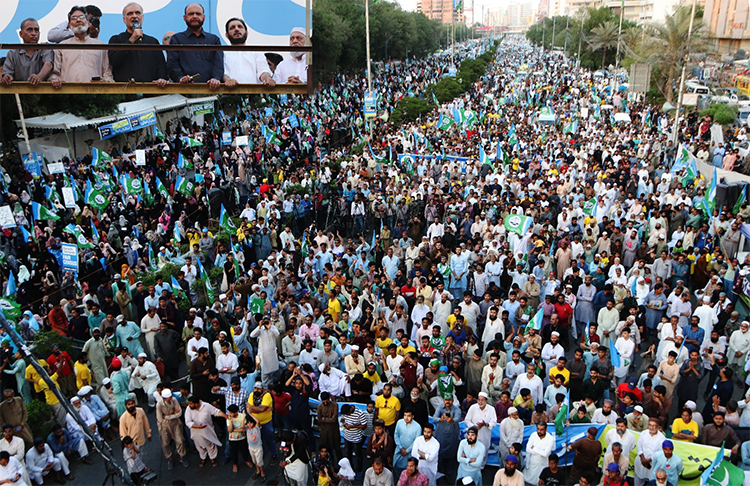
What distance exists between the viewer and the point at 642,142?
21.4 meters

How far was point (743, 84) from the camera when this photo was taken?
37.8 meters

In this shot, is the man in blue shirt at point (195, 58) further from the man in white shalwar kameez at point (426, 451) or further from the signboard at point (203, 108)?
the signboard at point (203, 108)

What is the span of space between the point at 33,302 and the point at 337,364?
19.5ft

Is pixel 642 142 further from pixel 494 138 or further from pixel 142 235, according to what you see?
pixel 142 235

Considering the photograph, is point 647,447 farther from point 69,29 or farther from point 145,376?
point 69,29

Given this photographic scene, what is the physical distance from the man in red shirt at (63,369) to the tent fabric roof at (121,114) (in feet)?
50.9

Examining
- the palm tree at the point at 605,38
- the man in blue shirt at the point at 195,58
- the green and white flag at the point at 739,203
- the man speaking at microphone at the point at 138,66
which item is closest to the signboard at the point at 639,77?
the green and white flag at the point at 739,203

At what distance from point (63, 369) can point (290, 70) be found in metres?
4.93

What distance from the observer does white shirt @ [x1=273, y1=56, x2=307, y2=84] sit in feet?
23.3

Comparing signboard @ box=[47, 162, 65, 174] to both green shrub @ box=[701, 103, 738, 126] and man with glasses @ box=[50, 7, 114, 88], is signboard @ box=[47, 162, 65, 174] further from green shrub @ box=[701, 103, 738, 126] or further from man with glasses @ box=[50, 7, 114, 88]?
green shrub @ box=[701, 103, 738, 126]

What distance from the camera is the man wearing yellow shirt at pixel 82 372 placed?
8680 millimetres

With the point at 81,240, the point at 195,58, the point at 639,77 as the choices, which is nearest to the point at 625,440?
the point at 195,58

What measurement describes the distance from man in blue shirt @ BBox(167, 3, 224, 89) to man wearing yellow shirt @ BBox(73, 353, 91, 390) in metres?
3.89

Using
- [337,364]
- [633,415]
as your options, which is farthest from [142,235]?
[633,415]
